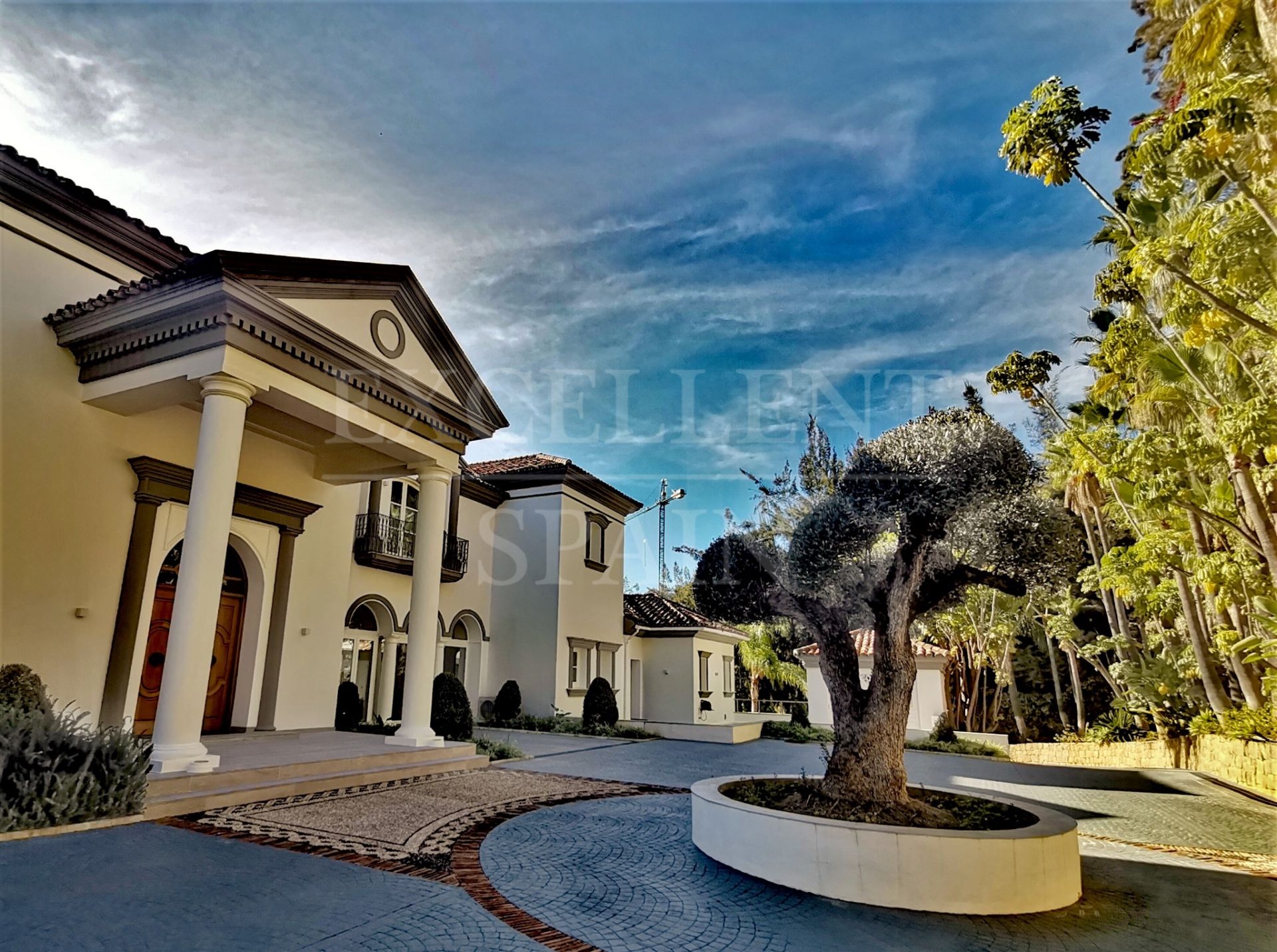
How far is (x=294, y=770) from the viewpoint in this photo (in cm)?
759

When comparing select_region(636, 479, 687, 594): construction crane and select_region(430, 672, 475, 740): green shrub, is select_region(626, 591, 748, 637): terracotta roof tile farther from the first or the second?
select_region(430, 672, 475, 740): green shrub

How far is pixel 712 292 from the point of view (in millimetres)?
13883

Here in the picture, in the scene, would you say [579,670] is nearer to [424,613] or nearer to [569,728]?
[569,728]

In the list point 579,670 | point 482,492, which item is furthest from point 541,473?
point 579,670

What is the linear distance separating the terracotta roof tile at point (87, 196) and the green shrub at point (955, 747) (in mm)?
19717

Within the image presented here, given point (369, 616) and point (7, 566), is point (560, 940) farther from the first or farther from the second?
point (369, 616)

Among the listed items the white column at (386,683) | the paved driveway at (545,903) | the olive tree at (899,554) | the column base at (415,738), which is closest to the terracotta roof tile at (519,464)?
the white column at (386,683)

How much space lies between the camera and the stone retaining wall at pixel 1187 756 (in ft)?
34.1

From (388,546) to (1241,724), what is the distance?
16.8 m

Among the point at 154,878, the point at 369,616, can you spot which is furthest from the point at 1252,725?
the point at 369,616

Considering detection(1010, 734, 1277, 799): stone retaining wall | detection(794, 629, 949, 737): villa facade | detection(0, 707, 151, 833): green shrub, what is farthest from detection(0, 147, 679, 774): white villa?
detection(794, 629, 949, 737): villa facade

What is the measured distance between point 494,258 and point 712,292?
4.57m

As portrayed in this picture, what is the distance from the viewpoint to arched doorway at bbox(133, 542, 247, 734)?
9.48 meters

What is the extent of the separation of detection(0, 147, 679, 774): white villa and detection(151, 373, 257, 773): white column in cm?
2
